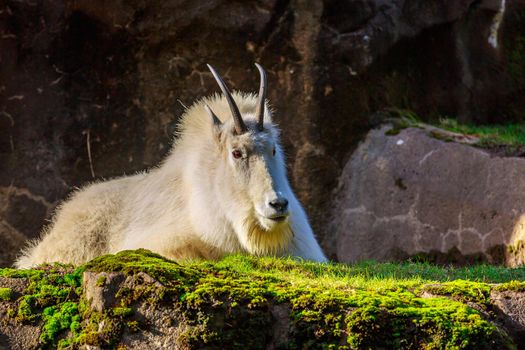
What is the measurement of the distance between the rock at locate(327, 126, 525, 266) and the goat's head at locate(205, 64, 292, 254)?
291cm

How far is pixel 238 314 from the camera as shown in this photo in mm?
5480

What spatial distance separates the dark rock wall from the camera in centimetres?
1156

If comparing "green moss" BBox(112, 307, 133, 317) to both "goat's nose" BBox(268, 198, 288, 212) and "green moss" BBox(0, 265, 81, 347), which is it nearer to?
"green moss" BBox(0, 265, 81, 347)

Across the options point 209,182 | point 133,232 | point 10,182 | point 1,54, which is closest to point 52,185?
point 10,182

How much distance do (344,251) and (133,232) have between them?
3.04m

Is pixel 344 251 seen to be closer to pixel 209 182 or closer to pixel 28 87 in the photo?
pixel 209 182

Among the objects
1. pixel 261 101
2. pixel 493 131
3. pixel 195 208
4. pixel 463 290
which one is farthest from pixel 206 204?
pixel 493 131

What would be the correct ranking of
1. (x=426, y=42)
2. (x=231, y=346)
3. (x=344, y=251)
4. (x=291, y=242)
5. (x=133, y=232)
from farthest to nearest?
(x=426, y=42), (x=344, y=251), (x=133, y=232), (x=291, y=242), (x=231, y=346)

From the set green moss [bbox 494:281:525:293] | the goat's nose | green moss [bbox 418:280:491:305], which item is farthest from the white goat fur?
green moss [bbox 494:281:525:293]

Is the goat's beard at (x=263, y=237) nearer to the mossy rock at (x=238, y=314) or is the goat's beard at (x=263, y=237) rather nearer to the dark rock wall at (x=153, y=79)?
the mossy rock at (x=238, y=314)

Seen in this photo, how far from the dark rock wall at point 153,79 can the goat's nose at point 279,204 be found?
11.7 feet

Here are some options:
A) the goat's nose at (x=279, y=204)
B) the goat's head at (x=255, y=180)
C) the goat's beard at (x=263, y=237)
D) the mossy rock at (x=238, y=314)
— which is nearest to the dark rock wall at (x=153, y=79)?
the goat's head at (x=255, y=180)

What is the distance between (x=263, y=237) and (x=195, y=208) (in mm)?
800

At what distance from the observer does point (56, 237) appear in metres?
9.77
